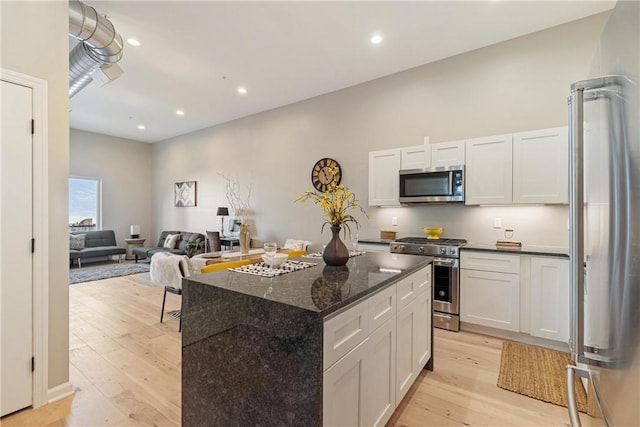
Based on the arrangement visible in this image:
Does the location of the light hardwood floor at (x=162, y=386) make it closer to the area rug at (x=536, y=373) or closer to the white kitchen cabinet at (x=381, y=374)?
the area rug at (x=536, y=373)

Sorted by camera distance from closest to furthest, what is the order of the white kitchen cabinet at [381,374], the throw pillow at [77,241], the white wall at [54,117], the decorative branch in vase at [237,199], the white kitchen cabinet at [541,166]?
1. the white kitchen cabinet at [381,374]
2. the white wall at [54,117]
3. the white kitchen cabinet at [541,166]
4. the decorative branch in vase at [237,199]
5. the throw pillow at [77,241]

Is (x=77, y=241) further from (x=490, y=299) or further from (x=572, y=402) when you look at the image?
(x=572, y=402)

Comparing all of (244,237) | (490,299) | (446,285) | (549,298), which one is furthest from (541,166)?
(244,237)

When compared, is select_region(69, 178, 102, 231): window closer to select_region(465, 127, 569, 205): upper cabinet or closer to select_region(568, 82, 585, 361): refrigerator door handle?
select_region(465, 127, 569, 205): upper cabinet

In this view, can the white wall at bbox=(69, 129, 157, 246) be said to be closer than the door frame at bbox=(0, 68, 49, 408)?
No

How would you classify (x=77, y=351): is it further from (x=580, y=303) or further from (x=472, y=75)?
(x=472, y=75)

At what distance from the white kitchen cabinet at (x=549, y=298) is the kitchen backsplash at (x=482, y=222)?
0.58 metres

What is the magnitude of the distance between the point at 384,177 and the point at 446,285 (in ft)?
5.38

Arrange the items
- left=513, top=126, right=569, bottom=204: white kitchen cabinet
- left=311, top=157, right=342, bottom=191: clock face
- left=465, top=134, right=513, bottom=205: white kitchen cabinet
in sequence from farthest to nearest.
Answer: left=311, top=157, right=342, bottom=191: clock face
left=465, top=134, right=513, bottom=205: white kitchen cabinet
left=513, top=126, right=569, bottom=204: white kitchen cabinet

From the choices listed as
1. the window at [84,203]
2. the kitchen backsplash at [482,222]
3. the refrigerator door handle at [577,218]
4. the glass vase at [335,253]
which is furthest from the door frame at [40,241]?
the window at [84,203]

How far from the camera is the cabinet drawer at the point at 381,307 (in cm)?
155

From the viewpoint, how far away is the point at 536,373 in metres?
2.52

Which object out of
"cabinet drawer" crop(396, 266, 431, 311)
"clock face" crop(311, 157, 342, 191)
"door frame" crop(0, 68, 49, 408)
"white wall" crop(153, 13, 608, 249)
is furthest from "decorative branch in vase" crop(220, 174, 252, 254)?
"cabinet drawer" crop(396, 266, 431, 311)

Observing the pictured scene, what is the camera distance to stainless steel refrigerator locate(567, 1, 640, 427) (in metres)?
0.72
